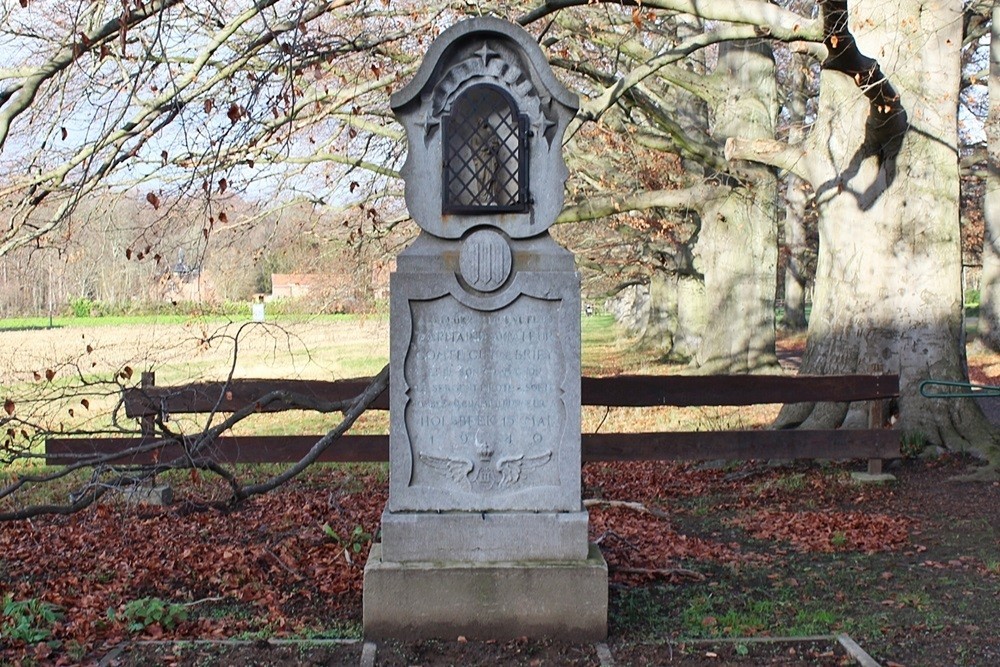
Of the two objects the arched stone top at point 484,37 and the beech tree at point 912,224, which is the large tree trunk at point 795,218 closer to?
the beech tree at point 912,224

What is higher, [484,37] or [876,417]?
[484,37]

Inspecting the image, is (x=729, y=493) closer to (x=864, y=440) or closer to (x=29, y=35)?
(x=864, y=440)

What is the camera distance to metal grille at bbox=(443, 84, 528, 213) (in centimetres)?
562

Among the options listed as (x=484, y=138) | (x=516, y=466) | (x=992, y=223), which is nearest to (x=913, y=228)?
(x=484, y=138)

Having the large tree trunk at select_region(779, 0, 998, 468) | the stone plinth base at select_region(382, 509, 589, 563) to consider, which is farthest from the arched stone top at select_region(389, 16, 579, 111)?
the large tree trunk at select_region(779, 0, 998, 468)

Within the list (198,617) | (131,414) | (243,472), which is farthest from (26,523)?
(198,617)

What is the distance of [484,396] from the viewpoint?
5672 mm

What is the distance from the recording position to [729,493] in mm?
10039

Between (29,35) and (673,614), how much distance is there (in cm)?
624

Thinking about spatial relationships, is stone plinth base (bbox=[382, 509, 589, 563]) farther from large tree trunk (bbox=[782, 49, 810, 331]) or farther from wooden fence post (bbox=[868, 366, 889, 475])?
large tree trunk (bbox=[782, 49, 810, 331])

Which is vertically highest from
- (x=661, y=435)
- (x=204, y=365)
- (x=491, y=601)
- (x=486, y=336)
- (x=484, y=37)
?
(x=484, y=37)

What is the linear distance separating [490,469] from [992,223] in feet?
73.2

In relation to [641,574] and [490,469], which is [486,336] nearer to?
[490,469]

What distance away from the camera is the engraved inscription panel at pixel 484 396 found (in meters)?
5.66
